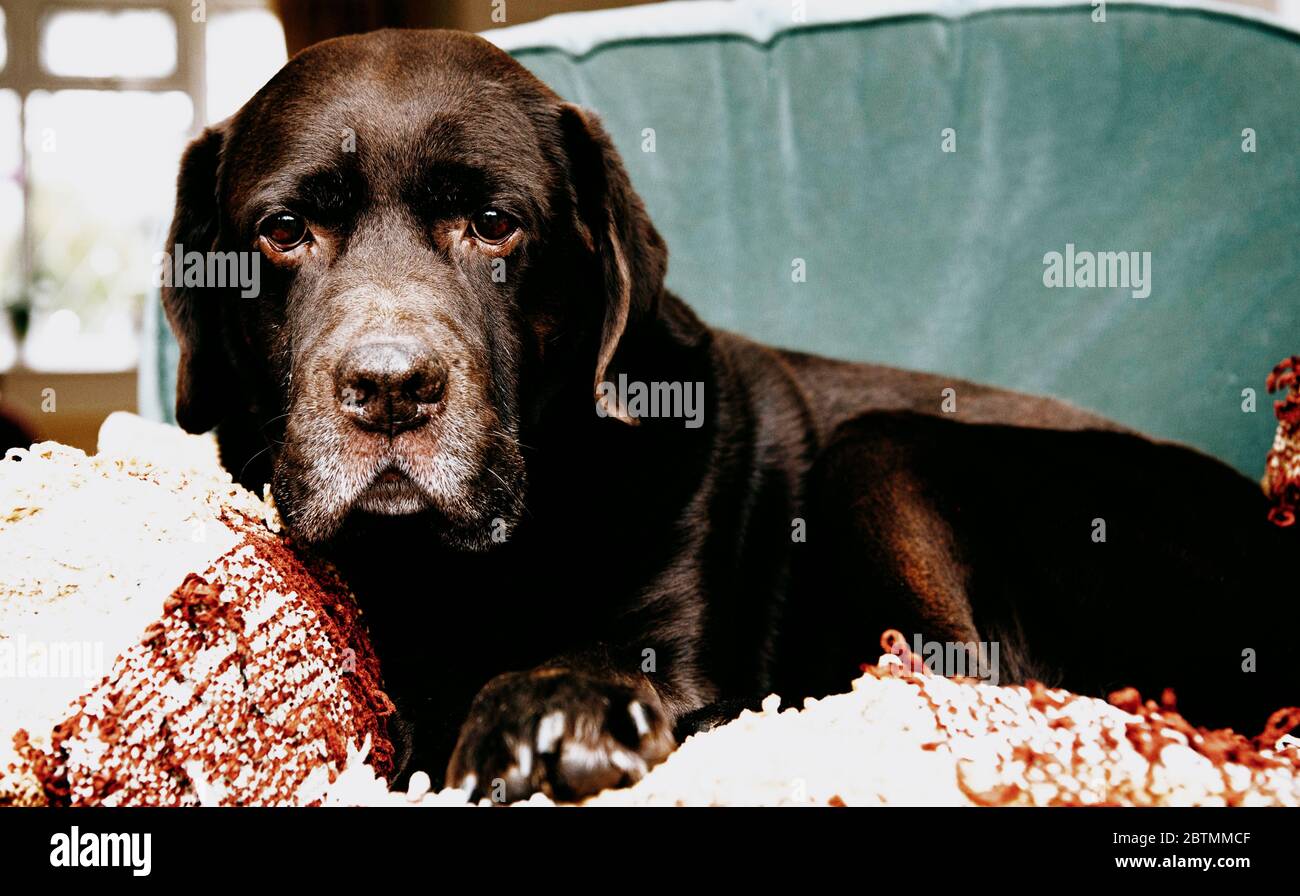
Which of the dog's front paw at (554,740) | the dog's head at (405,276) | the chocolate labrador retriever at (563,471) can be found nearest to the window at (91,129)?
the dog's head at (405,276)

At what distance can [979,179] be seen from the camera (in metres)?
2.99

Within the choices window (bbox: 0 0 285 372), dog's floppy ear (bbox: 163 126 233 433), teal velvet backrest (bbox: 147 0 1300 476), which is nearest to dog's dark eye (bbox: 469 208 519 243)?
dog's floppy ear (bbox: 163 126 233 433)

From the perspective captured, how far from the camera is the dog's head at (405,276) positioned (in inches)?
58.1

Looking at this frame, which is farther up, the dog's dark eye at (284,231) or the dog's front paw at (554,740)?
the dog's dark eye at (284,231)

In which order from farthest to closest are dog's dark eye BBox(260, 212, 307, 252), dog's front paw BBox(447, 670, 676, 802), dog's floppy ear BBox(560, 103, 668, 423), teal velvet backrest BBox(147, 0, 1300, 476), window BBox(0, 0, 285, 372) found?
teal velvet backrest BBox(147, 0, 1300, 476), window BBox(0, 0, 285, 372), dog's floppy ear BBox(560, 103, 668, 423), dog's dark eye BBox(260, 212, 307, 252), dog's front paw BBox(447, 670, 676, 802)

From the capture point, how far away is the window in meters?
2.43

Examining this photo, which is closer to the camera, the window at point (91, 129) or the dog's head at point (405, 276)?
the dog's head at point (405, 276)

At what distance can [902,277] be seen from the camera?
299cm

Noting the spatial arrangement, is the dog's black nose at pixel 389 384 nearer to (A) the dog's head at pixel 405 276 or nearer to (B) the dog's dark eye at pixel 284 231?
(A) the dog's head at pixel 405 276

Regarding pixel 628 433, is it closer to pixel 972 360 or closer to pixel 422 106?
pixel 422 106

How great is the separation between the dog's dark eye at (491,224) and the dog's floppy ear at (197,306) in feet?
1.72

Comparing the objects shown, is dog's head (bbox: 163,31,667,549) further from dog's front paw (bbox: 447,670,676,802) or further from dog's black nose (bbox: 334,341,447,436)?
dog's front paw (bbox: 447,670,676,802)

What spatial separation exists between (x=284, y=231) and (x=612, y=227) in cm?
54
